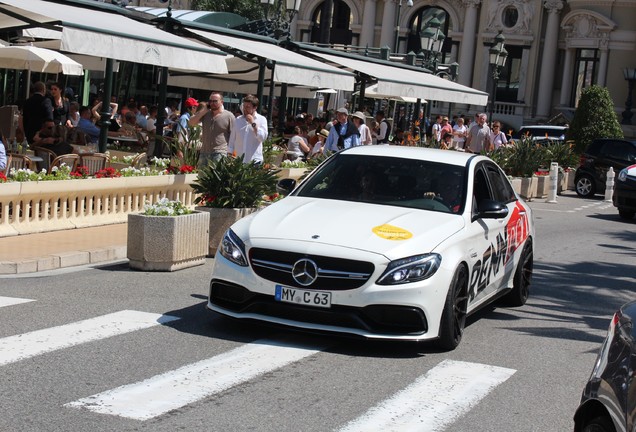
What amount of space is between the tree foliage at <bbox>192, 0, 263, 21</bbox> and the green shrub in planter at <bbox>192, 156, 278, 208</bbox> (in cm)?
5432

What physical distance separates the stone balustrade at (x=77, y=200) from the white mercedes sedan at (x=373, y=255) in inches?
181

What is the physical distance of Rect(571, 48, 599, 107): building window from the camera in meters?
71.9

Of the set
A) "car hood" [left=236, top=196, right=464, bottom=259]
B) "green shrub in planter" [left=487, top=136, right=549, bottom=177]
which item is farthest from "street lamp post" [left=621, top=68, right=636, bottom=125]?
"car hood" [left=236, top=196, right=464, bottom=259]

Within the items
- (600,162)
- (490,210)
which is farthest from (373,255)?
(600,162)

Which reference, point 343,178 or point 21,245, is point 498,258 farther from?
point 21,245

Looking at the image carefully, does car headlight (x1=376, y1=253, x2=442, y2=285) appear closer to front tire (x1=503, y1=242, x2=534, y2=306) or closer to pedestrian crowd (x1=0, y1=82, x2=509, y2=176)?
front tire (x1=503, y1=242, x2=534, y2=306)

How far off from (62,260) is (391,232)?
4.56 meters

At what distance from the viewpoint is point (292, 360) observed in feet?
27.6

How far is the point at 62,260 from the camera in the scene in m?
12.2

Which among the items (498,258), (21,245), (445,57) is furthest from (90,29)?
(445,57)

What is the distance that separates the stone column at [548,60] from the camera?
240ft

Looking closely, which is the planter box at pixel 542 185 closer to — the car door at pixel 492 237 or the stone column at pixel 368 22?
the car door at pixel 492 237

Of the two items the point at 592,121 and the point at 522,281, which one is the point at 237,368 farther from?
the point at 592,121

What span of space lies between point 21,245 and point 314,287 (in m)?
5.39
